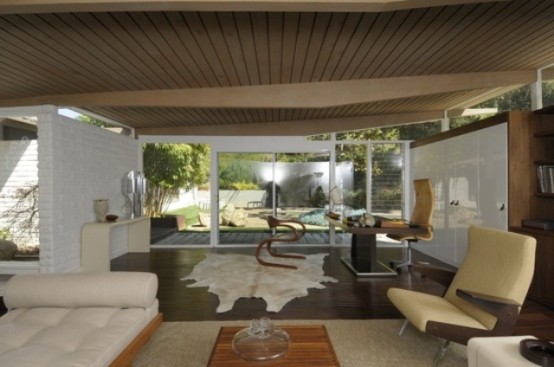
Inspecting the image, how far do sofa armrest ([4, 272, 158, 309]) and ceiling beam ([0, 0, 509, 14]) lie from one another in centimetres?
185

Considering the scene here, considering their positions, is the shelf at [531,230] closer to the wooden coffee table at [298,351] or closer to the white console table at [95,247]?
the wooden coffee table at [298,351]

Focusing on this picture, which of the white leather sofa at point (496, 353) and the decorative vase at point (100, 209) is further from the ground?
the decorative vase at point (100, 209)

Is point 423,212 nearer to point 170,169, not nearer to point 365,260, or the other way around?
point 365,260

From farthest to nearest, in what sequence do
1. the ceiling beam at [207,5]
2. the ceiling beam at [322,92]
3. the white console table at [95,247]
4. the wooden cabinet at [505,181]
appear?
the white console table at [95,247] < the ceiling beam at [322,92] < the wooden cabinet at [505,181] < the ceiling beam at [207,5]

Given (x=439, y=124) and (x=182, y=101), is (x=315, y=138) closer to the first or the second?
(x=439, y=124)

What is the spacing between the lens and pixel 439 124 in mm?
7305

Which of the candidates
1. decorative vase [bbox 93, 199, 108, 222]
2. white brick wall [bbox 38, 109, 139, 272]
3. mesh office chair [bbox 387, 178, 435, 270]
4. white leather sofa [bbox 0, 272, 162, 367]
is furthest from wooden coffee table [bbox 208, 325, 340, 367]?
decorative vase [bbox 93, 199, 108, 222]

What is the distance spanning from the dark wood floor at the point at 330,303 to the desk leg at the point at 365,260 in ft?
0.42

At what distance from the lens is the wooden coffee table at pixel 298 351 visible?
5.98 ft

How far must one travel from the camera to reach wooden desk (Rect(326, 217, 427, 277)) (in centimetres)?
473

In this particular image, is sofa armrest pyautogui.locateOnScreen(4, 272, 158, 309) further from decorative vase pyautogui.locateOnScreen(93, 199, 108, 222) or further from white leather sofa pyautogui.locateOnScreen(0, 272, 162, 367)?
decorative vase pyautogui.locateOnScreen(93, 199, 108, 222)

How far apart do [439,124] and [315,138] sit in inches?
103

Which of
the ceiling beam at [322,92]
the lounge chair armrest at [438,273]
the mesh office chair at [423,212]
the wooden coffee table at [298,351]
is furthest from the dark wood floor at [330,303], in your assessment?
the ceiling beam at [322,92]

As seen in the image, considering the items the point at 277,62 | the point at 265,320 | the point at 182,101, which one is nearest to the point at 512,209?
the point at 277,62
